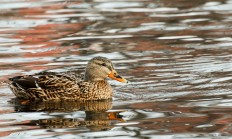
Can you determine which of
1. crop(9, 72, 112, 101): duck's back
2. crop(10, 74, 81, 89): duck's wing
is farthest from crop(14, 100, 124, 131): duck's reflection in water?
crop(10, 74, 81, 89): duck's wing

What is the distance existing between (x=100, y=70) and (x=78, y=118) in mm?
1948

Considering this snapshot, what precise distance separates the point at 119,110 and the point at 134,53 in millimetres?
4758

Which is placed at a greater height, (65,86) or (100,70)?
(100,70)

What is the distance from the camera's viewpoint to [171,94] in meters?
13.5

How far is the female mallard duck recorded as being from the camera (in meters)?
13.8

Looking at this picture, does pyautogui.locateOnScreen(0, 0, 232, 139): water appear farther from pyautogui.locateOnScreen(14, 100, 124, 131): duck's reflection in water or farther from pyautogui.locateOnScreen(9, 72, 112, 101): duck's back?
pyautogui.locateOnScreen(9, 72, 112, 101): duck's back

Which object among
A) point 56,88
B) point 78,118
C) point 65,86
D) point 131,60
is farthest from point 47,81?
point 131,60

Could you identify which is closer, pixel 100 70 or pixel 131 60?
pixel 100 70

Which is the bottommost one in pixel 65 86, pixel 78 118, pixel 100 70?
pixel 78 118

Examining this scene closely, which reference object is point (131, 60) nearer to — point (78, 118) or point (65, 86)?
point (65, 86)

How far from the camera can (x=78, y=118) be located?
12070 mm

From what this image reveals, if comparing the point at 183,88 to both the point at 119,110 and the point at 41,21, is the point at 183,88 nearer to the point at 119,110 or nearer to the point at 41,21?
the point at 119,110

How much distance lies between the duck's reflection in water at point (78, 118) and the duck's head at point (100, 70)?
0.46 meters

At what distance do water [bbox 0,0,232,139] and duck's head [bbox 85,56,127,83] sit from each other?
1.29ft
